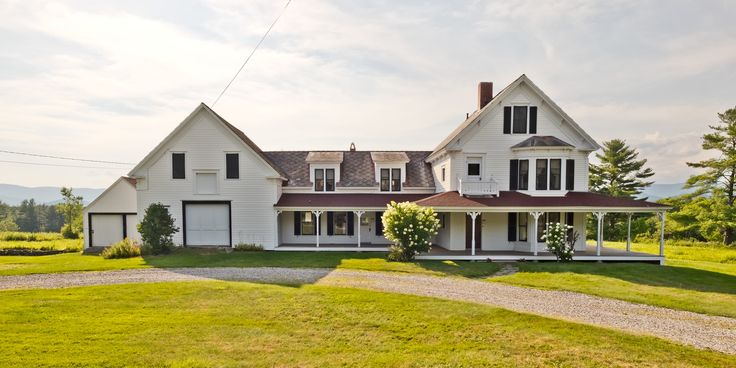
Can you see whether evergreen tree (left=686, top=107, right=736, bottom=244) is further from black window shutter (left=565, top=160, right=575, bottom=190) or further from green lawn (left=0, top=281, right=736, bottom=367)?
green lawn (left=0, top=281, right=736, bottom=367)

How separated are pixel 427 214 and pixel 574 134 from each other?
11.1 metres

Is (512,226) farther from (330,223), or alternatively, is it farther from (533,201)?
(330,223)

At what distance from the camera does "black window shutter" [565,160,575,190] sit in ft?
68.0

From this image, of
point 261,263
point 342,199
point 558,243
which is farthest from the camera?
point 342,199

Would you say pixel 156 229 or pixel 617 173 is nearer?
pixel 156 229

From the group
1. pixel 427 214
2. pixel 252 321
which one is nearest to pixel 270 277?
pixel 252 321

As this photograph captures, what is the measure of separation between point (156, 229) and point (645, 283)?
23747 millimetres

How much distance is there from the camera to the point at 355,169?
2594cm

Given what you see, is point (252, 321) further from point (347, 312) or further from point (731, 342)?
point (731, 342)

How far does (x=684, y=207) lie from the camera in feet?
113

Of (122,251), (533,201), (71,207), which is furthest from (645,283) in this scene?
(71,207)

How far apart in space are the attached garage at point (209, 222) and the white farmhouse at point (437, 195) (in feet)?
0.21

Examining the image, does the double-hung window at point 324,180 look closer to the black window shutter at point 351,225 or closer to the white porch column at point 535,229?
the black window shutter at point 351,225

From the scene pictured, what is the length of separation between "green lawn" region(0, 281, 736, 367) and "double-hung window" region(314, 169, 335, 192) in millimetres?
14127
